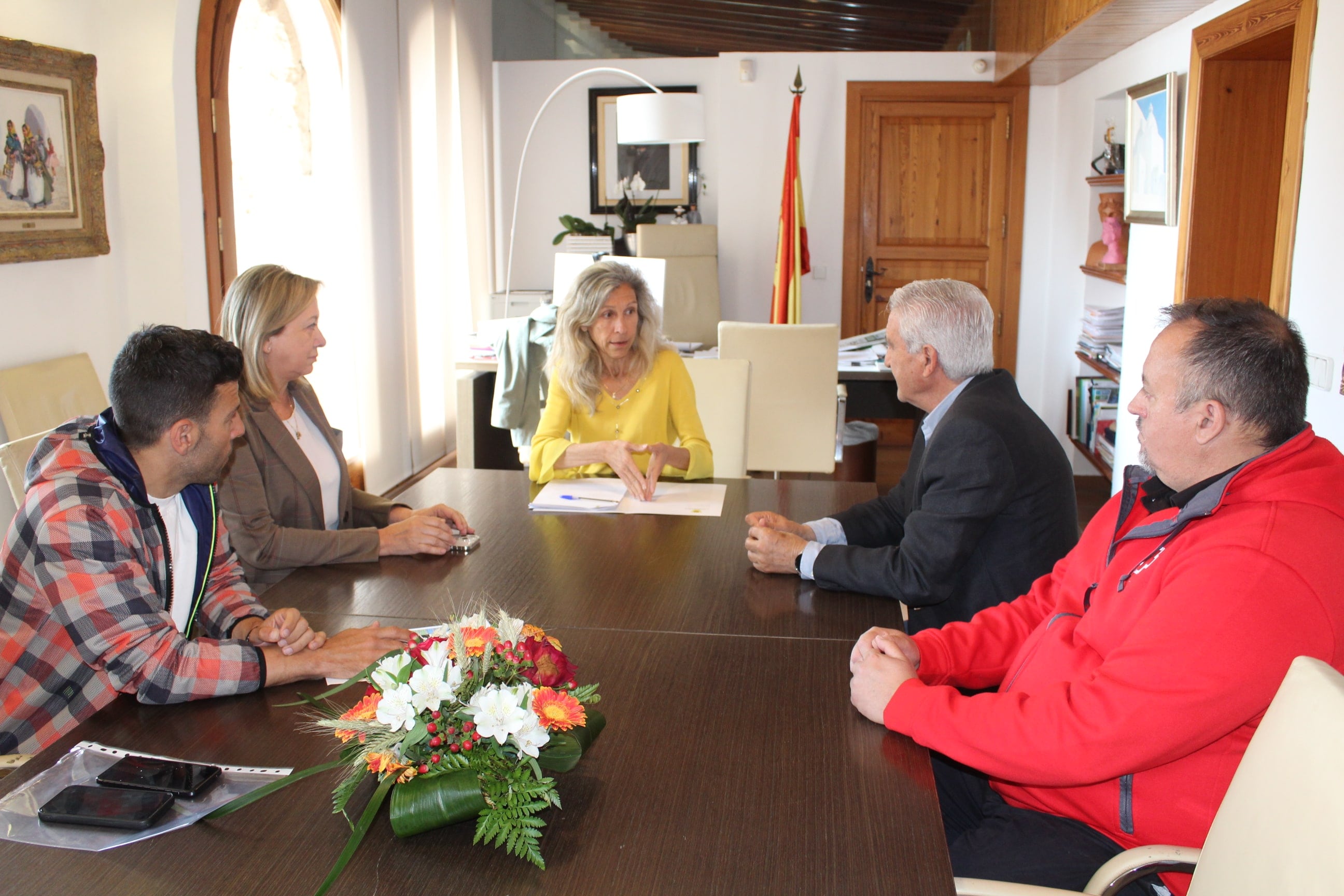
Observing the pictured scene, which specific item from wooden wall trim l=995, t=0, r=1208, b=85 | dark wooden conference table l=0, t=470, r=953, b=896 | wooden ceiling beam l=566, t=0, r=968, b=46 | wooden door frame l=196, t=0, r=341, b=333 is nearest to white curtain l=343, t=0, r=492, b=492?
wooden door frame l=196, t=0, r=341, b=333

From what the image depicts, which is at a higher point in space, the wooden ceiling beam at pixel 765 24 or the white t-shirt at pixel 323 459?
the wooden ceiling beam at pixel 765 24

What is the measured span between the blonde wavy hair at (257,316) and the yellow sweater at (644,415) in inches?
34.7

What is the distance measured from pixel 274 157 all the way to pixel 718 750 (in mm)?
4009

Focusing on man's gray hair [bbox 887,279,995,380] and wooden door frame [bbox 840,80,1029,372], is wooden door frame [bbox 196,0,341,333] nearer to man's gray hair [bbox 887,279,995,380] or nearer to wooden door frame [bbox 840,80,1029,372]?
man's gray hair [bbox 887,279,995,380]

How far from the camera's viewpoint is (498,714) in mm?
1136

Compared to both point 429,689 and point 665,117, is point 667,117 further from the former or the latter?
point 429,689

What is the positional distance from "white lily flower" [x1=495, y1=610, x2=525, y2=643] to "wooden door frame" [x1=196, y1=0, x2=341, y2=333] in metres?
3.06

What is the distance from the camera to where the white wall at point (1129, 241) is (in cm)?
272

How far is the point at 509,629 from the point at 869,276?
19.2 ft

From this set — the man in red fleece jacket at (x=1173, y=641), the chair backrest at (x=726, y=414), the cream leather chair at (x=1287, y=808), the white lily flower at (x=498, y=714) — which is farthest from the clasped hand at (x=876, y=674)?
the chair backrest at (x=726, y=414)

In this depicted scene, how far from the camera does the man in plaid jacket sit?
149 centimetres

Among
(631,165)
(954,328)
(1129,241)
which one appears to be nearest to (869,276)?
(631,165)

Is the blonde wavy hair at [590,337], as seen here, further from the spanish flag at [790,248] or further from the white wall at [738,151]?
the white wall at [738,151]

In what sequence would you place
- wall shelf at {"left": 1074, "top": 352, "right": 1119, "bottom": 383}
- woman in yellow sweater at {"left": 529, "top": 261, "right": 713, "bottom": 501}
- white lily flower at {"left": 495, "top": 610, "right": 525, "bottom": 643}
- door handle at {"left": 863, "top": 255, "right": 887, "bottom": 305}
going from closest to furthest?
white lily flower at {"left": 495, "top": 610, "right": 525, "bottom": 643}, woman in yellow sweater at {"left": 529, "top": 261, "right": 713, "bottom": 501}, wall shelf at {"left": 1074, "top": 352, "right": 1119, "bottom": 383}, door handle at {"left": 863, "top": 255, "right": 887, "bottom": 305}
